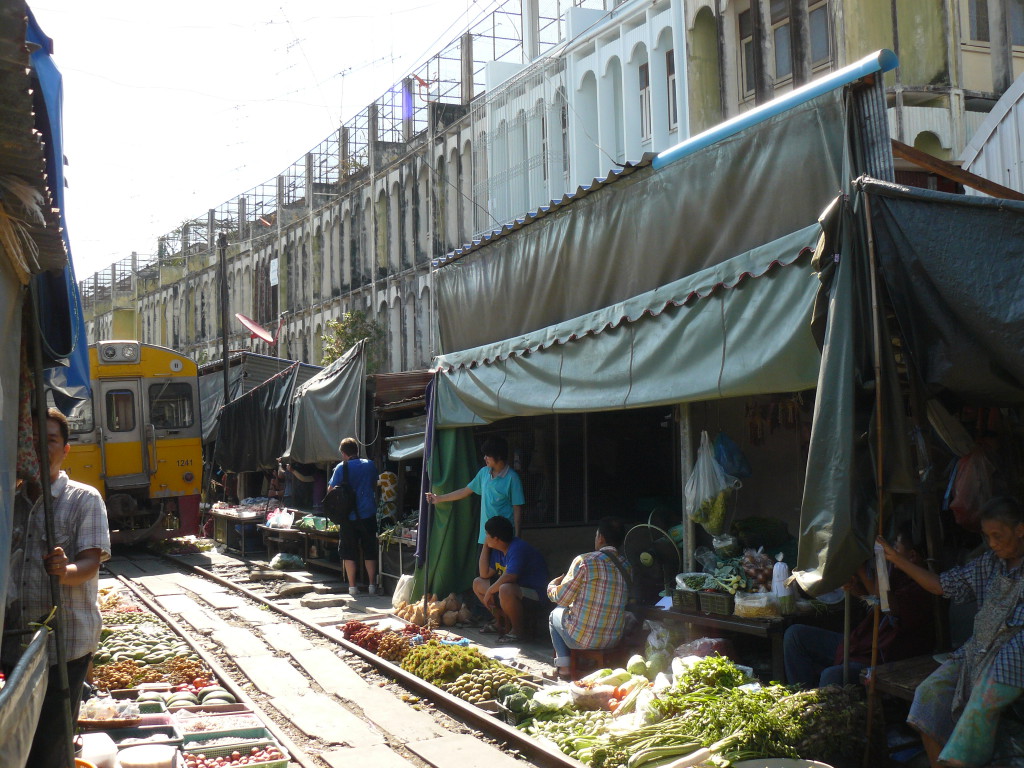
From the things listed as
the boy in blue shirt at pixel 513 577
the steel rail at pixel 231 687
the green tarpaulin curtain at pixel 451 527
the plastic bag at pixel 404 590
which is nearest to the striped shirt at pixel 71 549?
the steel rail at pixel 231 687

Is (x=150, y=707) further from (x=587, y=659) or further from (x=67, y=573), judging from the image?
(x=587, y=659)

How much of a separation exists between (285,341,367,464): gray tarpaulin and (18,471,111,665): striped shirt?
27.4 ft

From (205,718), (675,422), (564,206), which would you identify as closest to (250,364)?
(675,422)

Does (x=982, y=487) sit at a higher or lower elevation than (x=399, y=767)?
higher

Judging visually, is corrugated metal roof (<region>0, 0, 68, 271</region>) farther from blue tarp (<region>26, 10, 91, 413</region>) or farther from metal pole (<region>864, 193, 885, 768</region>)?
metal pole (<region>864, 193, 885, 768</region>)

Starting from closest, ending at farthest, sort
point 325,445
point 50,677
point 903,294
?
1. point 50,677
2. point 903,294
3. point 325,445

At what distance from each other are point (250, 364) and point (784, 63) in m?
13.4

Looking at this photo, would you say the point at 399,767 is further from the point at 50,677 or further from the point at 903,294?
the point at 903,294

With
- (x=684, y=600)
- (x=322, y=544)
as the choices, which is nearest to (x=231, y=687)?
(x=684, y=600)

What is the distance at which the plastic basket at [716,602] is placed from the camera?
668 centimetres

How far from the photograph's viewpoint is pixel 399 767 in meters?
6.10

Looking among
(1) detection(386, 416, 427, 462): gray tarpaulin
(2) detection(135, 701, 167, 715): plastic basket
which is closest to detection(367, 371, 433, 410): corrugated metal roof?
(1) detection(386, 416, 427, 462): gray tarpaulin

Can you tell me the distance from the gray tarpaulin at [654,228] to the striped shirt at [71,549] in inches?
171

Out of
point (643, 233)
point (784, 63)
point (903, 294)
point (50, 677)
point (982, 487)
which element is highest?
point (784, 63)
